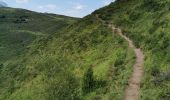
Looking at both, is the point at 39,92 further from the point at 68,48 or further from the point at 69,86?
the point at 68,48

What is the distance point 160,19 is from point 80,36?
26974 mm

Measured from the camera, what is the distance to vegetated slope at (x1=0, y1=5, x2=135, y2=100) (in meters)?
51.4

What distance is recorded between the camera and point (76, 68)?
65.9m

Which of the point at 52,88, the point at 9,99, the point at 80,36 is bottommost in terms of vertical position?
the point at 9,99

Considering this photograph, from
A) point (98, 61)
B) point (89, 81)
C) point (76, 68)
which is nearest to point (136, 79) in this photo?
point (89, 81)

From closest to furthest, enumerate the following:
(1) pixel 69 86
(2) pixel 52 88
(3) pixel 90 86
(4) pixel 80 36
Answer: (3) pixel 90 86 < (1) pixel 69 86 < (2) pixel 52 88 < (4) pixel 80 36

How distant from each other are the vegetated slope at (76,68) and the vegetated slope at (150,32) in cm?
281

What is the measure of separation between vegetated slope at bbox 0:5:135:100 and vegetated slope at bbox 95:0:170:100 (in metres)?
2.81

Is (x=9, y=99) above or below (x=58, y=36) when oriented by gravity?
below

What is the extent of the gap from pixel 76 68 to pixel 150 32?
47.9 ft

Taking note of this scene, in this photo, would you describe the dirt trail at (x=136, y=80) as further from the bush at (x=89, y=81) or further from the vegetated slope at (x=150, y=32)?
the bush at (x=89, y=81)

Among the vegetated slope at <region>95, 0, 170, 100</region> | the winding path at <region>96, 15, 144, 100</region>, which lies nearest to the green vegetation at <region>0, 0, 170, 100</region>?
the vegetated slope at <region>95, 0, 170, 100</region>

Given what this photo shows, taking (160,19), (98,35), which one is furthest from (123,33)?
(160,19)

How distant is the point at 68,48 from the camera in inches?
3285
